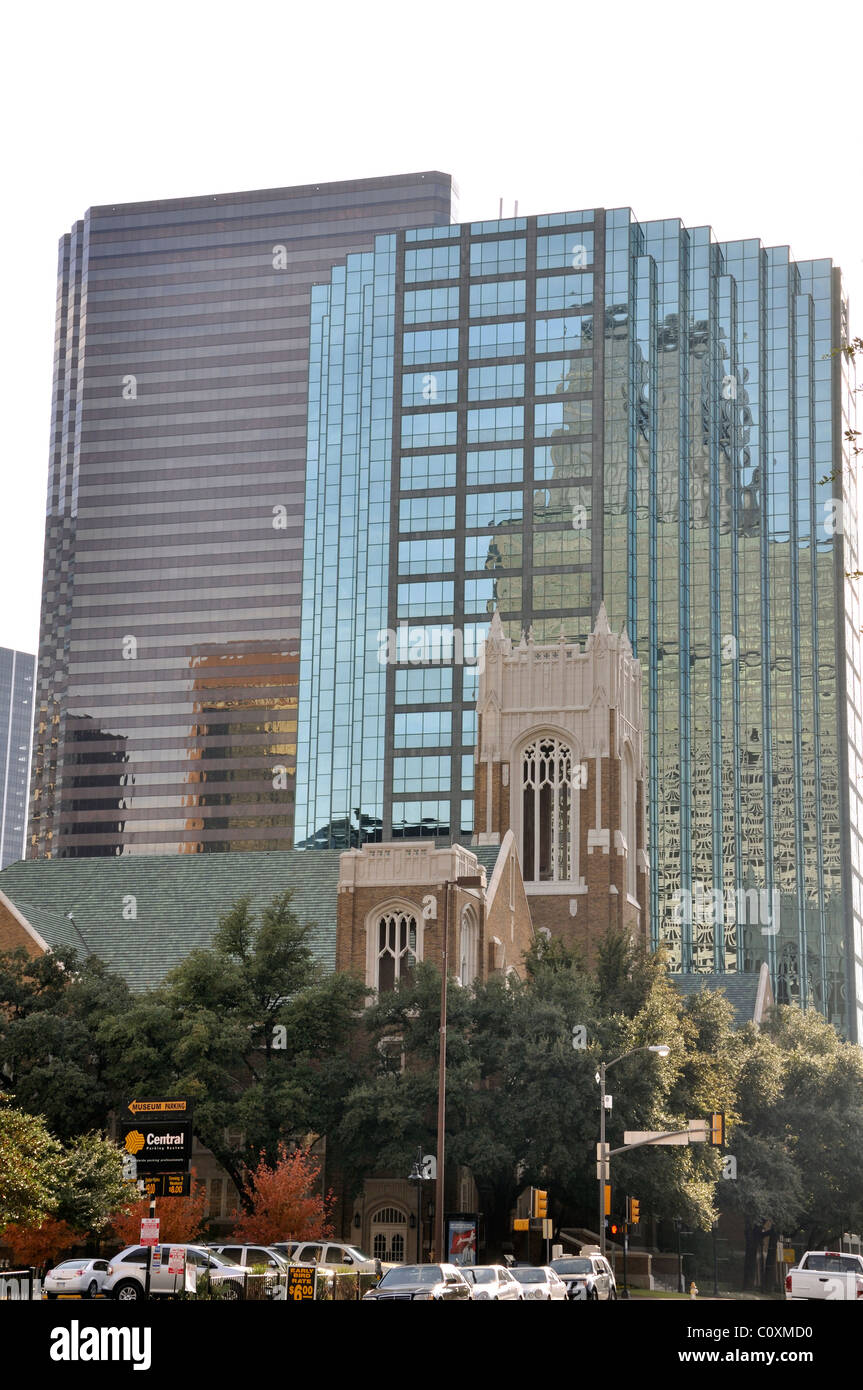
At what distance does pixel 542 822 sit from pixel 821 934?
270ft

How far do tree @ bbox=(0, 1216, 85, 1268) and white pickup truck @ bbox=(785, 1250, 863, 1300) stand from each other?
19.1 meters

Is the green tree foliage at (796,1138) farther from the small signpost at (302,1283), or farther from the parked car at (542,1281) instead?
the small signpost at (302,1283)

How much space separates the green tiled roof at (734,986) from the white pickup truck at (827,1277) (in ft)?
187

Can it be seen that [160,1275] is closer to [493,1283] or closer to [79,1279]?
[79,1279]

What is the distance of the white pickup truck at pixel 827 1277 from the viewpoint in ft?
102

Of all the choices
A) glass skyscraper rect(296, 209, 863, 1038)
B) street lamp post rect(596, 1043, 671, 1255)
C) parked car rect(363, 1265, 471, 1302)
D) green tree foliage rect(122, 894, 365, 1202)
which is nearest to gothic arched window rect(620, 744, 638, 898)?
green tree foliage rect(122, 894, 365, 1202)

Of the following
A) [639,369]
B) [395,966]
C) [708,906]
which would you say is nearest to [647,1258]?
[395,966]

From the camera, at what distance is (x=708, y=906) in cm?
15562

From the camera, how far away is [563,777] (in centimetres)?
8175

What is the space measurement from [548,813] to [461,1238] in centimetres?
3332

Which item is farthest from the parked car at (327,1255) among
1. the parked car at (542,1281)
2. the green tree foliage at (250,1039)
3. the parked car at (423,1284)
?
the green tree foliage at (250,1039)

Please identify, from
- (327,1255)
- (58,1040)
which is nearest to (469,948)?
(58,1040)

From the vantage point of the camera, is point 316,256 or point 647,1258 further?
point 316,256
